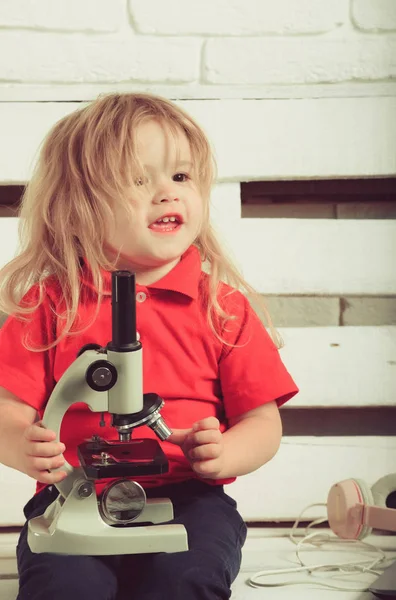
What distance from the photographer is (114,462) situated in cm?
93

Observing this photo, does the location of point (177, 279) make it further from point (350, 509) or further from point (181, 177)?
point (350, 509)

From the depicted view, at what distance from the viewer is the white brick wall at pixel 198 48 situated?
4.50ft

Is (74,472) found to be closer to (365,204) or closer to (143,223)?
(143,223)

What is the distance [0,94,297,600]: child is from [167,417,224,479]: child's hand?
30 mm

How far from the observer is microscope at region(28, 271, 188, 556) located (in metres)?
0.92

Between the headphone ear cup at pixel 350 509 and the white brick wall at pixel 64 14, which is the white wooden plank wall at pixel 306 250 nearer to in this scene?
the white brick wall at pixel 64 14

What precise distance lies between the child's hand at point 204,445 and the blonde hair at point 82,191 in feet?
0.65

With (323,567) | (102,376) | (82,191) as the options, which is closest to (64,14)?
(82,191)

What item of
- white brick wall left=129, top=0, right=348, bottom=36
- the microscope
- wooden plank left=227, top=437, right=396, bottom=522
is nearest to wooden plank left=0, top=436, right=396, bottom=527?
wooden plank left=227, top=437, right=396, bottom=522

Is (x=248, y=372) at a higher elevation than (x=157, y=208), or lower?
lower

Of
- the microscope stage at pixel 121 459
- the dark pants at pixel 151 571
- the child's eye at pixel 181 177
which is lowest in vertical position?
the dark pants at pixel 151 571

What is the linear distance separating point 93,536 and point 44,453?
110 mm

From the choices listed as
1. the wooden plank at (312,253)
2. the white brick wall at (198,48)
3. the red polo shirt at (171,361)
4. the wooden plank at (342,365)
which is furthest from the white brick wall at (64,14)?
the wooden plank at (342,365)

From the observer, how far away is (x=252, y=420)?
3.84 ft
